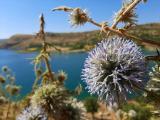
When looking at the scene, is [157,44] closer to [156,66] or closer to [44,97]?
[156,66]

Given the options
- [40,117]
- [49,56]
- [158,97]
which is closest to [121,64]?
[158,97]

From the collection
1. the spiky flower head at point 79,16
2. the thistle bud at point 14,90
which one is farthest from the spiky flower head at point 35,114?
the thistle bud at point 14,90

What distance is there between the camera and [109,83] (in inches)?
39.3

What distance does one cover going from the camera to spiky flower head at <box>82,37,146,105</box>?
930 mm

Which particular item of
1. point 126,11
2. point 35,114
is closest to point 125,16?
point 126,11

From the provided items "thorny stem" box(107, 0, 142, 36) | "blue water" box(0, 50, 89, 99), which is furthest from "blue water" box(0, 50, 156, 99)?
"thorny stem" box(107, 0, 142, 36)

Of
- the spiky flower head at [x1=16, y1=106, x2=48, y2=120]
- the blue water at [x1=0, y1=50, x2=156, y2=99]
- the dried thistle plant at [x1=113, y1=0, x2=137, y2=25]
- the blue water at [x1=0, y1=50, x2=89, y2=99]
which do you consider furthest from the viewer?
the blue water at [x1=0, y1=50, x2=89, y2=99]

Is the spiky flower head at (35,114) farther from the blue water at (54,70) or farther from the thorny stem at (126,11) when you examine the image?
the blue water at (54,70)

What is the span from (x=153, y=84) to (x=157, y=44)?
0.44 ft

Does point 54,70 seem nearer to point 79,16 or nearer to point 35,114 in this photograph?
point 35,114

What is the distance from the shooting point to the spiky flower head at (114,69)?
3.05ft

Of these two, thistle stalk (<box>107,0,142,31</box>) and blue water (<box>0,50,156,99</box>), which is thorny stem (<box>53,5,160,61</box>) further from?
blue water (<box>0,50,156,99</box>)

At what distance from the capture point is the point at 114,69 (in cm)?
102

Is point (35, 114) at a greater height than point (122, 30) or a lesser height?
lesser
